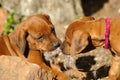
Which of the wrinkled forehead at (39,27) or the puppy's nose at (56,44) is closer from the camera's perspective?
the wrinkled forehead at (39,27)

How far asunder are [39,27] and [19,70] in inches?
60.9

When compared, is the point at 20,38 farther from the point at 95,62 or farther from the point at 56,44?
the point at 95,62

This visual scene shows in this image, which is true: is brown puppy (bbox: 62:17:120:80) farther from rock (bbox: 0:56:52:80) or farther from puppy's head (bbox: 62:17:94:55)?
rock (bbox: 0:56:52:80)

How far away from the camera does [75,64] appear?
960 cm

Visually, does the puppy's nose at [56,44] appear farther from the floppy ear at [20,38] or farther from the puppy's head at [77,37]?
the floppy ear at [20,38]

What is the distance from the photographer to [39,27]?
27.2 feet

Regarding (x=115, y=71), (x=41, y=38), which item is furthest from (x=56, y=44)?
(x=115, y=71)

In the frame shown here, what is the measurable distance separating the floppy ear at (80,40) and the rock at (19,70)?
982 millimetres

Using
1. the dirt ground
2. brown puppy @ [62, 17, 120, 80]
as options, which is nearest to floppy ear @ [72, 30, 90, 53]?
brown puppy @ [62, 17, 120, 80]

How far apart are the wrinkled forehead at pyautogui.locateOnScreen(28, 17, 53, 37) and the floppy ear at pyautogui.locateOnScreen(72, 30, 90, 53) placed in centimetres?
62

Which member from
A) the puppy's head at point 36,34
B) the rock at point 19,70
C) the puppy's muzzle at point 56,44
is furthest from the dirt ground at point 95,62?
the rock at point 19,70

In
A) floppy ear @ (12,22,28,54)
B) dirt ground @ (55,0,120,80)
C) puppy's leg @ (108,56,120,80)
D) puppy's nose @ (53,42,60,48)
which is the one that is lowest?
dirt ground @ (55,0,120,80)

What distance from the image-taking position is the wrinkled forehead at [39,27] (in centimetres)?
828

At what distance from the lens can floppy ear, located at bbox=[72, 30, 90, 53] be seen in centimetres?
782
